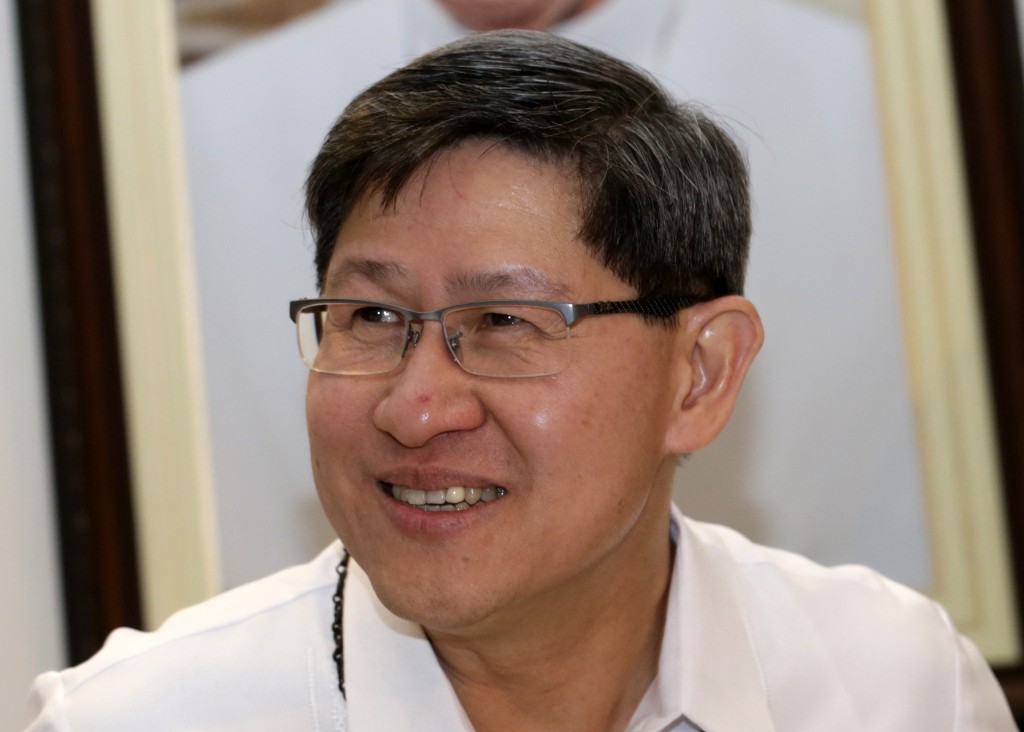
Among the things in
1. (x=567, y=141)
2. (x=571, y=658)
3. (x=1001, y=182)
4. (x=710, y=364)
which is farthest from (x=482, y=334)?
(x=1001, y=182)

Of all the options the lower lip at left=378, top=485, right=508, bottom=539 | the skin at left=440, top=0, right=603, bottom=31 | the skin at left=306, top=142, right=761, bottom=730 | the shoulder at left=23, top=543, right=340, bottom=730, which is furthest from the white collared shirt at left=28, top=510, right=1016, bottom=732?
the skin at left=440, top=0, right=603, bottom=31

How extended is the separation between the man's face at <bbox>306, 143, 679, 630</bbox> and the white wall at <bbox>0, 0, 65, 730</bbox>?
0.62m

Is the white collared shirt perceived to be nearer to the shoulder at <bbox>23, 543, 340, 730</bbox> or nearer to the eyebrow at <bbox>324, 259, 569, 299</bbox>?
the shoulder at <bbox>23, 543, 340, 730</bbox>

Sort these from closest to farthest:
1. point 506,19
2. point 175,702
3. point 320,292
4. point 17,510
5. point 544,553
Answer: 1. point 544,553
2. point 175,702
3. point 320,292
4. point 17,510
5. point 506,19

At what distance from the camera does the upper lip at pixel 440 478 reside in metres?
1.35

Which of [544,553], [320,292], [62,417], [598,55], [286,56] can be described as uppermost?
[286,56]

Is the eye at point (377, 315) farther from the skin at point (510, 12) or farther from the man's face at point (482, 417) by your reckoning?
the skin at point (510, 12)

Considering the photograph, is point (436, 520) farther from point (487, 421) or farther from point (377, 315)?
point (377, 315)

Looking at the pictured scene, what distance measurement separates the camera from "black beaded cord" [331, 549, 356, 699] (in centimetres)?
153

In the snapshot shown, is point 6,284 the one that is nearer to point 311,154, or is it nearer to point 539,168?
point 311,154

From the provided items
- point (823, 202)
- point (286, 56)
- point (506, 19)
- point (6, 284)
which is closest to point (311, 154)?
point (286, 56)

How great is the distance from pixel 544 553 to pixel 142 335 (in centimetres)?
83

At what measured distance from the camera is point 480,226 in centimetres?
135

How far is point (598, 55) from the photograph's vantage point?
1512mm
